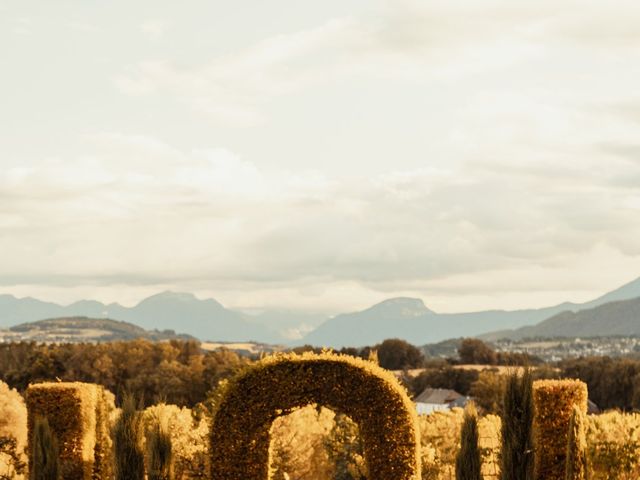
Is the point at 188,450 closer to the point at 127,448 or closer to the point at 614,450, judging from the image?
the point at 127,448

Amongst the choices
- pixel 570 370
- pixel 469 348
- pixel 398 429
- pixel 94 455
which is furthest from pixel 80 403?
pixel 469 348

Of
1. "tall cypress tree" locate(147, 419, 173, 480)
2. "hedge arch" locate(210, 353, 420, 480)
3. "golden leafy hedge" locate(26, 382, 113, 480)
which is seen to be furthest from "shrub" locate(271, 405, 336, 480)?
"hedge arch" locate(210, 353, 420, 480)

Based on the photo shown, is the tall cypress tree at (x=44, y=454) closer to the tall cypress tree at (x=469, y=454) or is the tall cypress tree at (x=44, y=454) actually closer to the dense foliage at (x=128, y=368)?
the tall cypress tree at (x=469, y=454)

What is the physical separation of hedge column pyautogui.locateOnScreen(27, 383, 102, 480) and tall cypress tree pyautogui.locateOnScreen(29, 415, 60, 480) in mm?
1153

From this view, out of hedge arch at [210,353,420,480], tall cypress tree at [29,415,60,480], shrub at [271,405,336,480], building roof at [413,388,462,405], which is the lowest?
building roof at [413,388,462,405]

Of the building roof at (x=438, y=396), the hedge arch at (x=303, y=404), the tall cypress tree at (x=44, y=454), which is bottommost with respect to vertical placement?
the building roof at (x=438, y=396)

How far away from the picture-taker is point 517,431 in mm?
24000

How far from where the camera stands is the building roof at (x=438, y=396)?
11006 centimetres

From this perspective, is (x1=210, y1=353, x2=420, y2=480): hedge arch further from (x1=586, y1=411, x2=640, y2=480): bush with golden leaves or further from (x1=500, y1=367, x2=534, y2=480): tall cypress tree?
(x1=586, y1=411, x2=640, y2=480): bush with golden leaves

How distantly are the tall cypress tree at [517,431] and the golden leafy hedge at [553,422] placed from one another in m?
4.03

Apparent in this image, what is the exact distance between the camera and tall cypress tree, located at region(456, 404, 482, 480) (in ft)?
79.9

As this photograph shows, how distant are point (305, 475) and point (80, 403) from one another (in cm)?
1152

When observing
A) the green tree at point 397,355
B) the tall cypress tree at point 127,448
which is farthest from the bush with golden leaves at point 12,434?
the green tree at point 397,355

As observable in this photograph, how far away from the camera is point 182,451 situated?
120ft
